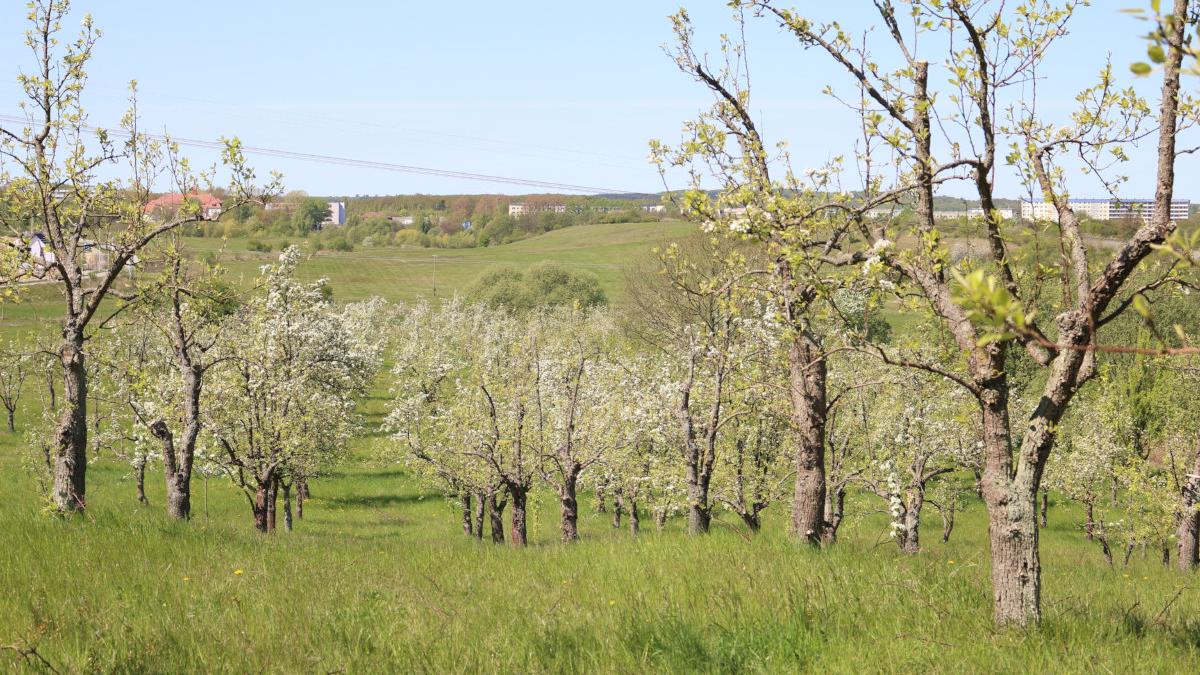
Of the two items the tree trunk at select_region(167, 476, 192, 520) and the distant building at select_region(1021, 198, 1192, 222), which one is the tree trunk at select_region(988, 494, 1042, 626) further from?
the tree trunk at select_region(167, 476, 192, 520)

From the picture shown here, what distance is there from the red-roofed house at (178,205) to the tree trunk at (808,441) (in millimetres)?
8645

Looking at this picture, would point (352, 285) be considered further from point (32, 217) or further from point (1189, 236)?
point (1189, 236)

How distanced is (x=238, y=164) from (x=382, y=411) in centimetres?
5560

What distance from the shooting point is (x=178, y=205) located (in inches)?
541

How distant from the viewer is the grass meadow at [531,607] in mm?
6273

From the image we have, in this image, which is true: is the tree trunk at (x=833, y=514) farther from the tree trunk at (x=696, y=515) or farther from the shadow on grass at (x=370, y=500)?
the shadow on grass at (x=370, y=500)

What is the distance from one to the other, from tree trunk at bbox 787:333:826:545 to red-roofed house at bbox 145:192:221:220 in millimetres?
8645

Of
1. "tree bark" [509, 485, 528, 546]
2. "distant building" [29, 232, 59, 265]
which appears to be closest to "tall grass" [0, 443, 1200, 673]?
"distant building" [29, 232, 59, 265]

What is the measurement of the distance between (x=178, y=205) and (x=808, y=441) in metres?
10.1

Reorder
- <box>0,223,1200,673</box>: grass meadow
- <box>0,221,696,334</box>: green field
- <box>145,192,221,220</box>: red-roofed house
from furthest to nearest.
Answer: <box>0,221,696,334</box>: green field
<box>145,192,221,220</box>: red-roofed house
<box>0,223,1200,673</box>: grass meadow

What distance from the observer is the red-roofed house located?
42.5 ft

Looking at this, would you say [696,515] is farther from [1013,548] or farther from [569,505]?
[1013,548]

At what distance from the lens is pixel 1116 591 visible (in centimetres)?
1033

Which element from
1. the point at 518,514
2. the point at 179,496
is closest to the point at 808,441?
the point at 179,496
